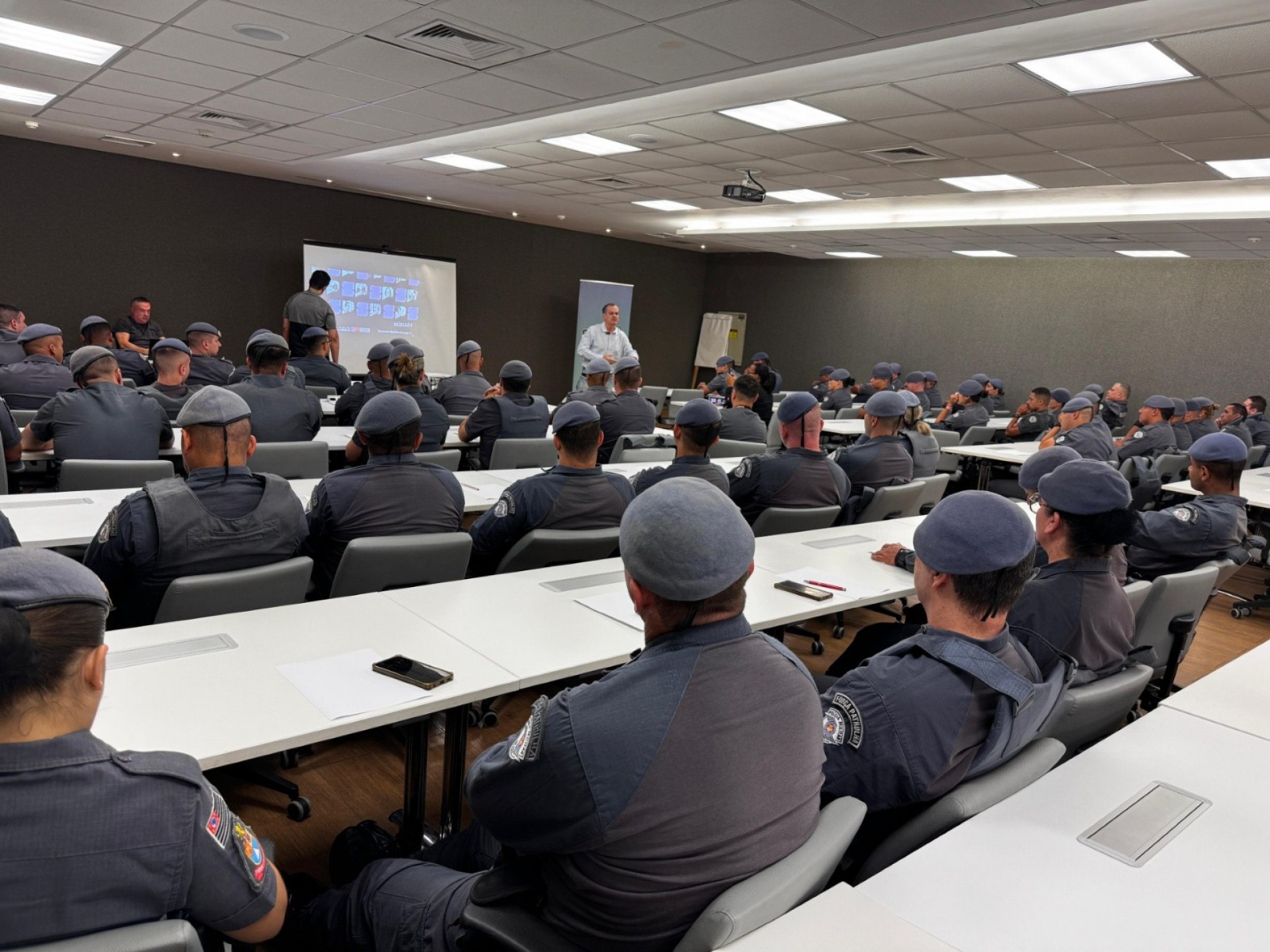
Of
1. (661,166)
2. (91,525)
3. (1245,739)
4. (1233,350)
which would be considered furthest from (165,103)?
(1233,350)

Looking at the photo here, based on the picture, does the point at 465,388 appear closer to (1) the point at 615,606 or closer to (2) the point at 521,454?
(2) the point at 521,454

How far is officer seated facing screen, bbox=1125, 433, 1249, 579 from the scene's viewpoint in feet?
12.4

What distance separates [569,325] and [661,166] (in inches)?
296

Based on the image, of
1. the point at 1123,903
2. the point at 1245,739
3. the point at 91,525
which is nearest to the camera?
the point at 1123,903

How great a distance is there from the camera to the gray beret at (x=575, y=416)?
3275mm

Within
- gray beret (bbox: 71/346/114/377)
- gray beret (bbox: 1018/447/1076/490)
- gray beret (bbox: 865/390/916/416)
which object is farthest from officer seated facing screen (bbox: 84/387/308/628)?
gray beret (bbox: 865/390/916/416)

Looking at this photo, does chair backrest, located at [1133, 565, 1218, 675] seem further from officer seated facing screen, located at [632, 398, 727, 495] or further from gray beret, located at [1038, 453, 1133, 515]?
officer seated facing screen, located at [632, 398, 727, 495]

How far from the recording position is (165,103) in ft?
21.8

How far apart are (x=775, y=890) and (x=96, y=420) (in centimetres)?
419

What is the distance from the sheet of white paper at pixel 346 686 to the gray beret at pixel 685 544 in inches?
29.2

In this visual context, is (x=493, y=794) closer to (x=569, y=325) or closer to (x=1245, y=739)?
(x=1245, y=739)

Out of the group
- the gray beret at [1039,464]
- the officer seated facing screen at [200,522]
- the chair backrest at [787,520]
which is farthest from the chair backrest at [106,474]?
the gray beret at [1039,464]

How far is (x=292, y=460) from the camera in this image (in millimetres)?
4242

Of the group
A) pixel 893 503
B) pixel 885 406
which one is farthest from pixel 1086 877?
pixel 885 406
